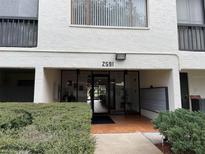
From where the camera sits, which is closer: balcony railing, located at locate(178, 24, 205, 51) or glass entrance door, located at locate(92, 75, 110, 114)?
balcony railing, located at locate(178, 24, 205, 51)

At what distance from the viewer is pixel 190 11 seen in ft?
31.1

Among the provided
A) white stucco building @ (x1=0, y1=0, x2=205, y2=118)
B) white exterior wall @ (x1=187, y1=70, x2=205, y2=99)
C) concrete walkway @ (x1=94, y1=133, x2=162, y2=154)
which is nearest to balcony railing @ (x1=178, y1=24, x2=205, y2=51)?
white stucco building @ (x1=0, y1=0, x2=205, y2=118)

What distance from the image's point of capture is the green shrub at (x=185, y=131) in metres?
4.53

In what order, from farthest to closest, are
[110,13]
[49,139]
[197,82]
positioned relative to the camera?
1. [197,82]
2. [110,13]
3. [49,139]

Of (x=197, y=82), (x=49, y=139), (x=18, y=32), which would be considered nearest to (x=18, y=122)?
(x=49, y=139)

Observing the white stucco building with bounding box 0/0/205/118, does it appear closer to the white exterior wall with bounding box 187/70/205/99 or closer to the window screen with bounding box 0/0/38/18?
the window screen with bounding box 0/0/38/18

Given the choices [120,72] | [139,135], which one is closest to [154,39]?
[139,135]

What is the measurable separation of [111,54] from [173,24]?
2.90 m

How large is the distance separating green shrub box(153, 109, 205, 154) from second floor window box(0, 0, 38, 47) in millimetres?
5550

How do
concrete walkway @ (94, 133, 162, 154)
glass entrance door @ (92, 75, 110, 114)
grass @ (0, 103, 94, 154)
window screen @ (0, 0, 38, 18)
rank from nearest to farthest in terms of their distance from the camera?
1. grass @ (0, 103, 94, 154)
2. concrete walkway @ (94, 133, 162, 154)
3. window screen @ (0, 0, 38, 18)
4. glass entrance door @ (92, 75, 110, 114)

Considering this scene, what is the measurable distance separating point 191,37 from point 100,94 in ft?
20.9

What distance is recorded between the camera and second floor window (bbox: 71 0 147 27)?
8.42 m

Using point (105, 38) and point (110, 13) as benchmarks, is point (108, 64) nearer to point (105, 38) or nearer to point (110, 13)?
point (105, 38)

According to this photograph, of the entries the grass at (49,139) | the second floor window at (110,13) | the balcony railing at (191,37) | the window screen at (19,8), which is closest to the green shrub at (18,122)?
the grass at (49,139)
